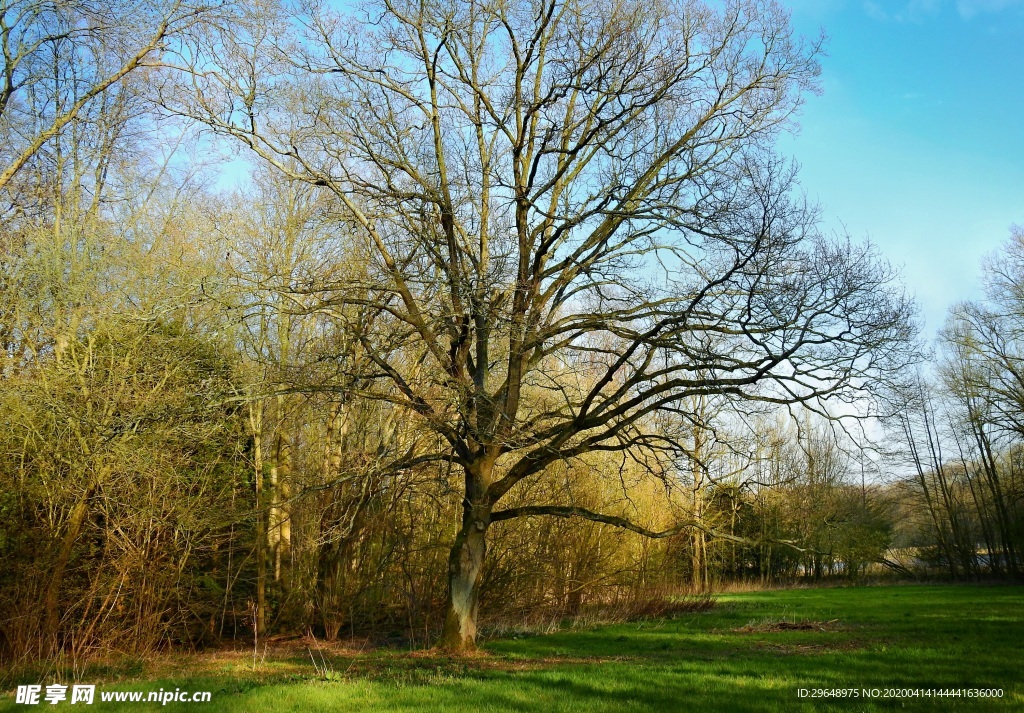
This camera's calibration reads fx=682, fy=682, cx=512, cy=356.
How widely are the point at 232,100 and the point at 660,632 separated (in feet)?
35.6

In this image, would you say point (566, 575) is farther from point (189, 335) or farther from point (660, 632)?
point (189, 335)

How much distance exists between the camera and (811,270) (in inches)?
337

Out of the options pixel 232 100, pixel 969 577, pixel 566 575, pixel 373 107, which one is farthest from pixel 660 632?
pixel 969 577

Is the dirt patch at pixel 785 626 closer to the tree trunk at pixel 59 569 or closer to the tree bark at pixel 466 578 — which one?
the tree bark at pixel 466 578

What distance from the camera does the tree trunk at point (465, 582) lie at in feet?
31.8

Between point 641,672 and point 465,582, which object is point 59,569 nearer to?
point 465,582

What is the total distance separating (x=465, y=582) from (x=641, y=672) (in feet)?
10.6

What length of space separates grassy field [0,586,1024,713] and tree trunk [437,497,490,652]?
0.43m

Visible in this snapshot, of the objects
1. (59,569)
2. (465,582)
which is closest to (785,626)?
(465,582)

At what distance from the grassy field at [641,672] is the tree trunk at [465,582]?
0.43m

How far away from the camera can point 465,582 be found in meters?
9.76

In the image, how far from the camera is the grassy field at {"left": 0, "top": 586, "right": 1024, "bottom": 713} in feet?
19.3

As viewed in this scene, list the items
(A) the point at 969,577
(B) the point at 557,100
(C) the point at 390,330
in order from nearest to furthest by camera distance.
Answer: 1. (B) the point at 557,100
2. (C) the point at 390,330
3. (A) the point at 969,577

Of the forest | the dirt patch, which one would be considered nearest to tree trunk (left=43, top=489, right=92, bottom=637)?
the forest
